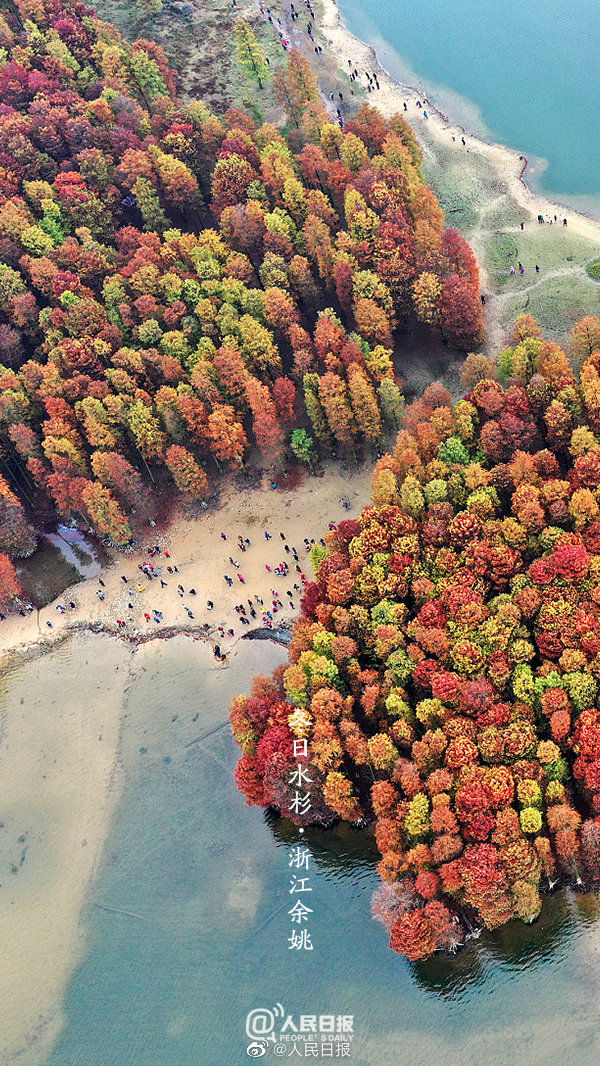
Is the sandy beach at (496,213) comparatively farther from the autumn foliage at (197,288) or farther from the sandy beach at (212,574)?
the sandy beach at (212,574)

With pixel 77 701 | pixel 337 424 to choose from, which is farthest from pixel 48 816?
pixel 337 424

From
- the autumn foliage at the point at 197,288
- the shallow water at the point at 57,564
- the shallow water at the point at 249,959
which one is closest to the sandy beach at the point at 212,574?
the shallow water at the point at 57,564

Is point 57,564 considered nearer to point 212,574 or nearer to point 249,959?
point 212,574

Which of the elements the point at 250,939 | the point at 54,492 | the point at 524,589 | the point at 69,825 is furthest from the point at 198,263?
the point at 250,939

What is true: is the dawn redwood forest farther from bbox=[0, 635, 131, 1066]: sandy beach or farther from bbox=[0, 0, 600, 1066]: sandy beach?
bbox=[0, 635, 131, 1066]: sandy beach

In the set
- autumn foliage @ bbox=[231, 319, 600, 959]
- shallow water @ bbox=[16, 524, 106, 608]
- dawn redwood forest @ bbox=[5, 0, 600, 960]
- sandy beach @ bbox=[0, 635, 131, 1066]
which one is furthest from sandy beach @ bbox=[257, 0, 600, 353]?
sandy beach @ bbox=[0, 635, 131, 1066]

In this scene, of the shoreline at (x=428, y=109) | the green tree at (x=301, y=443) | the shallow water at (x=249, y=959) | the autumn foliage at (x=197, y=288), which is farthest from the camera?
the shoreline at (x=428, y=109)
